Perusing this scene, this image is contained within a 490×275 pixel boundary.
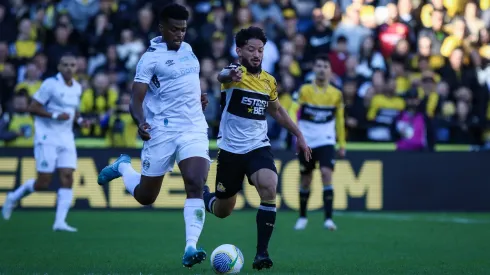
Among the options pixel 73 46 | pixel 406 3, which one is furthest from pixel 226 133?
pixel 406 3

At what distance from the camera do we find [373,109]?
2189 cm

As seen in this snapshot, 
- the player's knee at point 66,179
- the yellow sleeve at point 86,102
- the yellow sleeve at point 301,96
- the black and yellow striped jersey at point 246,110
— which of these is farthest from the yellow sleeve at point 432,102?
the black and yellow striped jersey at point 246,110

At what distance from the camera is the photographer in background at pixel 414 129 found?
69.7 ft

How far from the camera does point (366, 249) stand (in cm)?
1267

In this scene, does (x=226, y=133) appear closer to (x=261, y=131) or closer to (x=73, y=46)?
(x=261, y=131)

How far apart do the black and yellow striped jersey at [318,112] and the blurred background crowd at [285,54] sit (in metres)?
4.00

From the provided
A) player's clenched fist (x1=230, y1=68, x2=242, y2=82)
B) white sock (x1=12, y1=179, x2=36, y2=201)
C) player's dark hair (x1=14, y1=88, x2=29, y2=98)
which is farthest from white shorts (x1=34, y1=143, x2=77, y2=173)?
player's clenched fist (x1=230, y1=68, x2=242, y2=82)

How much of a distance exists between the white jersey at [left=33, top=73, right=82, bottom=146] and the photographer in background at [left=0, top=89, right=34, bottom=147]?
4.09 metres

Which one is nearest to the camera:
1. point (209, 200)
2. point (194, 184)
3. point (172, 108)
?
point (194, 184)

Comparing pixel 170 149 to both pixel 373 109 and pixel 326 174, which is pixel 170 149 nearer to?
pixel 326 174

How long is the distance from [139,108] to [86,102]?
11.3m

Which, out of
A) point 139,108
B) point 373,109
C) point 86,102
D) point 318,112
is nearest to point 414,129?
point 373,109

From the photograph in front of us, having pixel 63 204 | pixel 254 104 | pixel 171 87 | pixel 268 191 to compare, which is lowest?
pixel 63 204

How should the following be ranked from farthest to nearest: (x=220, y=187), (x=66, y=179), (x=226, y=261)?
(x=66, y=179) → (x=220, y=187) → (x=226, y=261)
